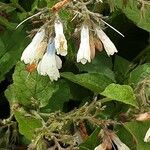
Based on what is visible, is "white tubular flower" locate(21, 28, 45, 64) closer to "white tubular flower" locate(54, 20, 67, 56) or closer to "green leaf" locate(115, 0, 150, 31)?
"white tubular flower" locate(54, 20, 67, 56)

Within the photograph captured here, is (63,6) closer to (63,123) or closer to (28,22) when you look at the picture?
(63,123)

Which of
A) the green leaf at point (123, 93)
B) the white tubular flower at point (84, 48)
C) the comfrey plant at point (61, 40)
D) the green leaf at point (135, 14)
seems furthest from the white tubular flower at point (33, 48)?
the green leaf at point (135, 14)

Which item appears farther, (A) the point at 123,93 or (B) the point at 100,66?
(B) the point at 100,66

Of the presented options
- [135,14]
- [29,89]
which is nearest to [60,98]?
[29,89]

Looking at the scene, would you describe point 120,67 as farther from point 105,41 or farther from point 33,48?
point 33,48

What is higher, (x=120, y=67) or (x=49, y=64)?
(x=49, y=64)

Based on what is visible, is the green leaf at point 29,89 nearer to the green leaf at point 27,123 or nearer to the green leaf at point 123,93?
the green leaf at point 27,123

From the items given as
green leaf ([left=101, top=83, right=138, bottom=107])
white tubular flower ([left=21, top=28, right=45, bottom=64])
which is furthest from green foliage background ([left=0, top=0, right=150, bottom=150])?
white tubular flower ([left=21, top=28, right=45, bottom=64])
